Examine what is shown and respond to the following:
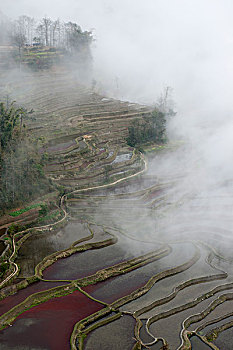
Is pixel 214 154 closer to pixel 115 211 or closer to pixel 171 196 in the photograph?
pixel 171 196

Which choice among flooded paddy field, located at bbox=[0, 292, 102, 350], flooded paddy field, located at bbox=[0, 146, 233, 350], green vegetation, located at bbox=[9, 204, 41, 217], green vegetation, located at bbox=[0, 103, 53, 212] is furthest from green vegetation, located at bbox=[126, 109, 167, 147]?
flooded paddy field, located at bbox=[0, 292, 102, 350]

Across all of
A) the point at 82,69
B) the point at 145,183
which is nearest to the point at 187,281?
the point at 145,183

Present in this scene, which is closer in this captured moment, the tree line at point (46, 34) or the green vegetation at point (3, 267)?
the green vegetation at point (3, 267)

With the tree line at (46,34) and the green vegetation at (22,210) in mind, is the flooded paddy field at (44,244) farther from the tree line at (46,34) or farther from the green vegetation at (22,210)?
the tree line at (46,34)

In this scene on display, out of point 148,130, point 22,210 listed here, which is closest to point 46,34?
point 148,130

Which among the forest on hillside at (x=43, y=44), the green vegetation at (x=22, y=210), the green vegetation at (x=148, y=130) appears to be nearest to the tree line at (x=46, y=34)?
the forest on hillside at (x=43, y=44)

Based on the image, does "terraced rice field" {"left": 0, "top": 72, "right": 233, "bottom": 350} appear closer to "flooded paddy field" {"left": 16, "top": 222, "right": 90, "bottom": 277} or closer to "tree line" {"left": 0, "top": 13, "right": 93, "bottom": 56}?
"flooded paddy field" {"left": 16, "top": 222, "right": 90, "bottom": 277}
